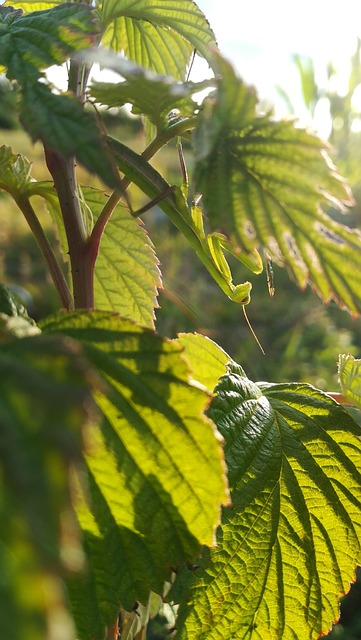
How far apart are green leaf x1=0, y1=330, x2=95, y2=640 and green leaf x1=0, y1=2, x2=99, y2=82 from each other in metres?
0.25

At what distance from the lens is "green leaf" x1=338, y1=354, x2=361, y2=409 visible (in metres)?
0.63

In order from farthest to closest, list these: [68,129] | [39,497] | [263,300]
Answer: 1. [263,300]
2. [68,129]
3. [39,497]

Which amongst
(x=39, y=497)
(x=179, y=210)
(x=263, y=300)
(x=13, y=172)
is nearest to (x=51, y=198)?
(x=13, y=172)

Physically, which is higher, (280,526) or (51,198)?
(51,198)

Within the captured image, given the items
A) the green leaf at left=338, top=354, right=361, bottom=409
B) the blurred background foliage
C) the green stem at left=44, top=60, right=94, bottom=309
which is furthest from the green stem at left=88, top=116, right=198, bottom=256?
the blurred background foliage

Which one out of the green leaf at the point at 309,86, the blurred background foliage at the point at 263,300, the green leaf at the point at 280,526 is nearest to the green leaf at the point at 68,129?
the green leaf at the point at 280,526

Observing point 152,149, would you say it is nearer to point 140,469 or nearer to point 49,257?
point 49,257

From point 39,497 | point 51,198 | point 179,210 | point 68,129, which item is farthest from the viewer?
point 51,198

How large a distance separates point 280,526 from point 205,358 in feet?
0.45

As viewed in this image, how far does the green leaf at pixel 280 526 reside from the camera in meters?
0.54

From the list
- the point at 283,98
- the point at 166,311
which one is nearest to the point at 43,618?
the point at 166,311

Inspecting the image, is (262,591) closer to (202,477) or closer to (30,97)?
(202,477)

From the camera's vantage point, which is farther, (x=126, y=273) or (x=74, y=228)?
(x=126, y=273)

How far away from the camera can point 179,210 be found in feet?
1.64
